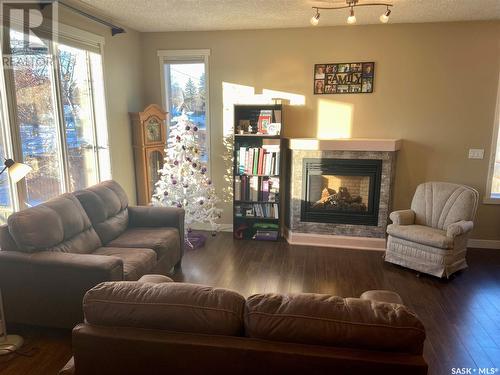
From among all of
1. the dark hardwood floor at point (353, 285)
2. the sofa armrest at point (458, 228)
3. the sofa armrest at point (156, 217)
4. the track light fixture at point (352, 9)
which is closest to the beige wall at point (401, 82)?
the track light fixture at point (352, 9)

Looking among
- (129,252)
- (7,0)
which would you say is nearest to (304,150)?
(129,252)

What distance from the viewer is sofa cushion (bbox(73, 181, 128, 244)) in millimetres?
3318

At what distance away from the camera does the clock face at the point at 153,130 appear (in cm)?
462

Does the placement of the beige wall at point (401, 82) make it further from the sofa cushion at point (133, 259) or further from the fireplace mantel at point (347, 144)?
the sofa cushion at point (133, 259)

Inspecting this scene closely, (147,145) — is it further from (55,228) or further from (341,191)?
(341,191)

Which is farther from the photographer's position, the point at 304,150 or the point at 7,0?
the point at 304,150

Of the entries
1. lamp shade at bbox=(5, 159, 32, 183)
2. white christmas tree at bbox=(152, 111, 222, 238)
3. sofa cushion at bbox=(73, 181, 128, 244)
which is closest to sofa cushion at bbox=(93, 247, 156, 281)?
sofa cushion at bbox=(73, 181, 128, 244)

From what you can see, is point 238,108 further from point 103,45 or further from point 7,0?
point 7,0

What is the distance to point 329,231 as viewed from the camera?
4.57m

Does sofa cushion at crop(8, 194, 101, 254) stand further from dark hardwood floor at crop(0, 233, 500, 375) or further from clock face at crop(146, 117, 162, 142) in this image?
clock face at crop(146, 117, 162, 142)

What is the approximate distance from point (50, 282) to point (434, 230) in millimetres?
3631

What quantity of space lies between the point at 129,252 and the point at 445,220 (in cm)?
329
